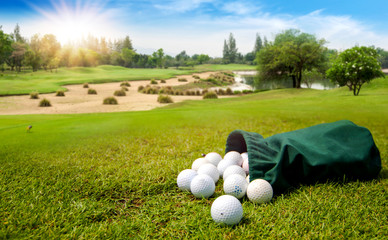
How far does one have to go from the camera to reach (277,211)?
2.28 m

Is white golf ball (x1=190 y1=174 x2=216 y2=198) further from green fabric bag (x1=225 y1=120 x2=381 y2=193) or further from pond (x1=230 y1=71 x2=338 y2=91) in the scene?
pond (x1=230 y1=71 x2=338 y2=91)

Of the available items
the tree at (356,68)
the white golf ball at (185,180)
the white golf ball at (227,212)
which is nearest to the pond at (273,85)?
the tree at (356,68)

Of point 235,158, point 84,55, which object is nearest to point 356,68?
point 235,158

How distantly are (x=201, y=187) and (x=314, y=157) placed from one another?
1389 millimetres

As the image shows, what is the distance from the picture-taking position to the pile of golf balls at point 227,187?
210 cm

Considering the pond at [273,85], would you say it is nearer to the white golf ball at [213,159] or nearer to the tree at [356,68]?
the tree at [356,68]

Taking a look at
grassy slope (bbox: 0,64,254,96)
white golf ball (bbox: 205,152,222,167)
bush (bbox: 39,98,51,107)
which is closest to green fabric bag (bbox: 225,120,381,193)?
white golf ball (bbox: 205,152,222,167)

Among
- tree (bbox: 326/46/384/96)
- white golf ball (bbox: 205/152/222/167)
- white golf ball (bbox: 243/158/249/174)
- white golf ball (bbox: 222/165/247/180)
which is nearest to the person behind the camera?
white golf ball (bbox: 222/165/247/180)

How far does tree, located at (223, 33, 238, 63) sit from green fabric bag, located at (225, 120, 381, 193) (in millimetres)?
112750

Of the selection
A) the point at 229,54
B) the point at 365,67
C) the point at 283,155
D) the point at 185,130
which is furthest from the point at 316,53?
the point at 229,54

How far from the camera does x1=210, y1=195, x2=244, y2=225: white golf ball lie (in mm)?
2070

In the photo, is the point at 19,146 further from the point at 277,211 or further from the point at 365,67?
the point at 365,67

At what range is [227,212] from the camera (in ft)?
6.79

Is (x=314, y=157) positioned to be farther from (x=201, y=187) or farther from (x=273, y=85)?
(x=273, y=85)
